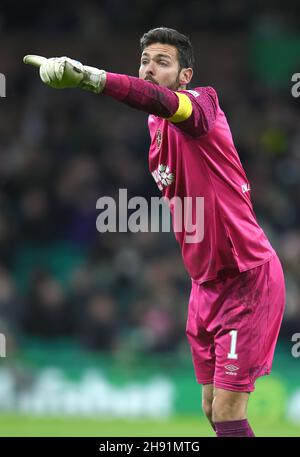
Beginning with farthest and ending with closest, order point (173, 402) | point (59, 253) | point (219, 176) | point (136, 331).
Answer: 1. point (59, 253)
2. point (136, 331)
3. point (173, 402)
4. point (219, 176)

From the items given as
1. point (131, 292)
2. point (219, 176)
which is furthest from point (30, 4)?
point (219, 176)

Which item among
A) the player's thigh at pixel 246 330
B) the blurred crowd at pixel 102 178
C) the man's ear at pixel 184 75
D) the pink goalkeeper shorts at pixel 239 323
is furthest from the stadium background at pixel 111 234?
the man's ear at pixel 184 75

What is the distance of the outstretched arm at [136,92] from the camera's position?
437cm

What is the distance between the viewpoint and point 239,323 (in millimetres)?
5215

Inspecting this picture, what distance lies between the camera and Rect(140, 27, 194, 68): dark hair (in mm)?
5289

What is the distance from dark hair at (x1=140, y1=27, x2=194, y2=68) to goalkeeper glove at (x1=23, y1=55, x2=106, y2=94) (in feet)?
2.91

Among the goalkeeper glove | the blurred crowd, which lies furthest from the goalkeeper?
the blurred crowd

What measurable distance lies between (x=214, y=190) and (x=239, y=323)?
71 cm

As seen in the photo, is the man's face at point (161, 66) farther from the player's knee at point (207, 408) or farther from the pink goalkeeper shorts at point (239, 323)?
the player's knee at point (207, 408)

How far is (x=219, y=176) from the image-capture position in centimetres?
522

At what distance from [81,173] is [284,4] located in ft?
13.8

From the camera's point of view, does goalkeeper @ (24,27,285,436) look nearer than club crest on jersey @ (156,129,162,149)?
Yes

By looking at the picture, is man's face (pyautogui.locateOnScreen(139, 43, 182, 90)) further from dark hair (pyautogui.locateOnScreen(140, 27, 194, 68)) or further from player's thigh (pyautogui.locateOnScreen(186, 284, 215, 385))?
player's thigh (pyautogui.locateOnScreen(186, 284, 215, 385))

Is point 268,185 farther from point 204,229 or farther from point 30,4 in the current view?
point 204,229
